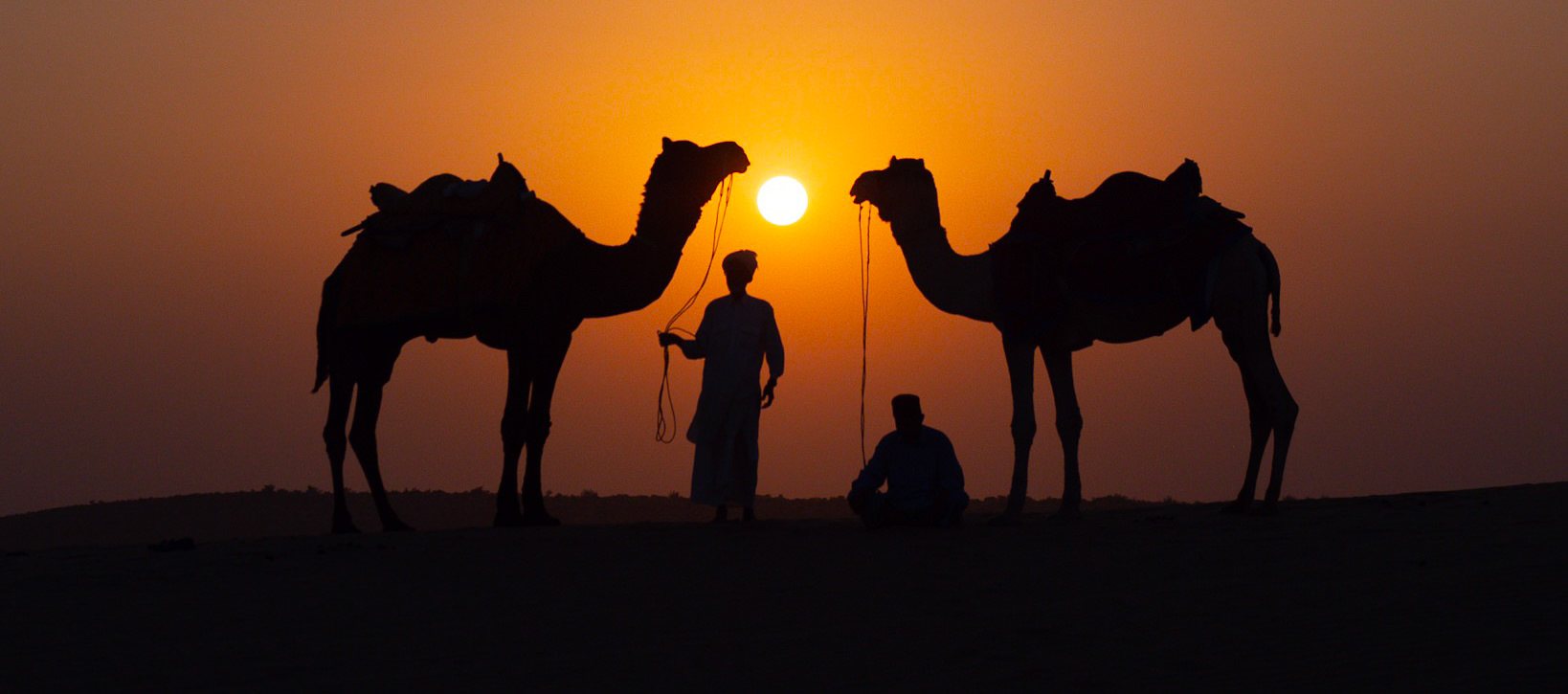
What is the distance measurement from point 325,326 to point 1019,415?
593 cm

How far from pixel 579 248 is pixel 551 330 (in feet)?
2.43

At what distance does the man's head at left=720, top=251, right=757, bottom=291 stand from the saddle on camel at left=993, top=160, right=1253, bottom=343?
2070 mm

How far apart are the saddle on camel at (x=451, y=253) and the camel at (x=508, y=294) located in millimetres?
11

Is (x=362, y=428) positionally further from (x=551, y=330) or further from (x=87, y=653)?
(x=87, y=653)

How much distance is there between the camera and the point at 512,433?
14938mm

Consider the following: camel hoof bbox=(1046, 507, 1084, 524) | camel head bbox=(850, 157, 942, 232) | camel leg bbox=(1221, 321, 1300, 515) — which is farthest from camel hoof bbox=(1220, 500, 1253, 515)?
camel head bbox=(850, 157, 942, 232)

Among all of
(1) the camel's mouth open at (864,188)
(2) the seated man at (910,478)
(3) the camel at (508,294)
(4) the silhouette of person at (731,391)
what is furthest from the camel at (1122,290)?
(3) the camel at (508,294)

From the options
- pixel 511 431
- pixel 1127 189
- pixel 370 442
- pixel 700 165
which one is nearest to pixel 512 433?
pixel 511 431

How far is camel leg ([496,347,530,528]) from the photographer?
48.8ft

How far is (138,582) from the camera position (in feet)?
37.3

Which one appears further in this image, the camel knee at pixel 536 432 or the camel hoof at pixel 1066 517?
the camel knee at pixel 536 432

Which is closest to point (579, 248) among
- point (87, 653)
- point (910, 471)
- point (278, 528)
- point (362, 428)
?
point (362, 428)

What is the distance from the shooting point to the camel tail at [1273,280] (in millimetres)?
14422

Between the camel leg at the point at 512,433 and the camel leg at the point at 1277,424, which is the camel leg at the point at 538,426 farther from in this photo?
the camel leg at the point at 1277,424
